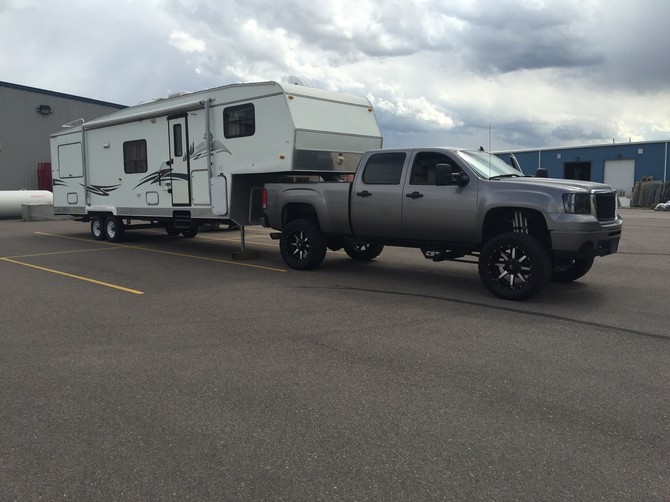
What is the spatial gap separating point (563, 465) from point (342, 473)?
1.27 meters

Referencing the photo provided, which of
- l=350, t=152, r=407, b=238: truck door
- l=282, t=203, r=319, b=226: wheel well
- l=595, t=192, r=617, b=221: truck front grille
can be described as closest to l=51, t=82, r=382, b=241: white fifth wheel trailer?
l=282, t=203, r=319, b=226: wheel well

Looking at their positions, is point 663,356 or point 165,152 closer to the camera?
point 663,356

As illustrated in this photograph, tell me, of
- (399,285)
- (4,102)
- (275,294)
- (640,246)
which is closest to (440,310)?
(399,285)

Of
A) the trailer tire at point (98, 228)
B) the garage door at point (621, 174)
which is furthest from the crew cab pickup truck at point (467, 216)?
the garage door at point (621, 174)

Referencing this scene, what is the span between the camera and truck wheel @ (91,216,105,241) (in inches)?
622

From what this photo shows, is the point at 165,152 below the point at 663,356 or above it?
above

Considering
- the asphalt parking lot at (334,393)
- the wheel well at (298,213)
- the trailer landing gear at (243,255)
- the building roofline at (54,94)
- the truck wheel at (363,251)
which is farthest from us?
the building roofline at (54,94)

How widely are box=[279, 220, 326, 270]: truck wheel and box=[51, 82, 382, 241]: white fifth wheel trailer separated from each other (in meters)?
1.03

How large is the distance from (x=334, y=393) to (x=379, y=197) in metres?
5.01

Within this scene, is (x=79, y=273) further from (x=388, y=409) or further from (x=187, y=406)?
(x=388, y=409)

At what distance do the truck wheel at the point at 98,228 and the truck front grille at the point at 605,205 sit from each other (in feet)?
41.7

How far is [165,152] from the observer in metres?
12.7

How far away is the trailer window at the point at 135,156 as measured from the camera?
13.3 m

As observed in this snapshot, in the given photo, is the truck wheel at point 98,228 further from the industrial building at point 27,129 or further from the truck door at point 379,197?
the industrial building at point 27,129
